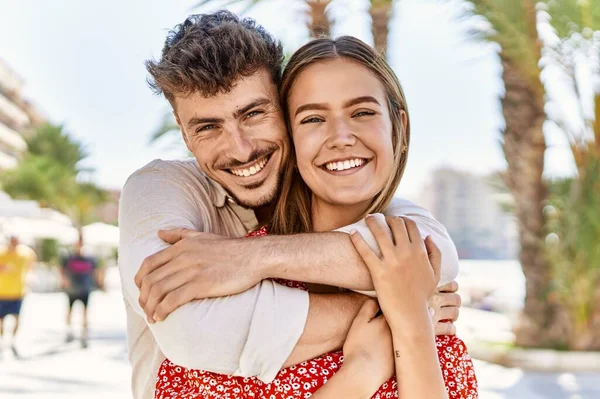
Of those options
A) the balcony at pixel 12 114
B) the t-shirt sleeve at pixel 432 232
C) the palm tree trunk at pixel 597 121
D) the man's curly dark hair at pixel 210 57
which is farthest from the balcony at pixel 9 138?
the t-shirt sleeve at pixel 432 232

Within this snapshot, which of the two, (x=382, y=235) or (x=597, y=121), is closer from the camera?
(x=382, y=235)

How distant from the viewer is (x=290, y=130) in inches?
101

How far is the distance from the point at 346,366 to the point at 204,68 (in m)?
1.00

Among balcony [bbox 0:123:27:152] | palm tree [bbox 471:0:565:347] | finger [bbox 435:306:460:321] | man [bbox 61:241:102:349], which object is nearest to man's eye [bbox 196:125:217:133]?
finger [bbox 435:306:460:321]

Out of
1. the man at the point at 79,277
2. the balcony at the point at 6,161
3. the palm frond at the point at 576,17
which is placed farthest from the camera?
the balcony at the point at 6,161

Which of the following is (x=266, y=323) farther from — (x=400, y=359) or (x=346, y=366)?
(x=400, y=359)

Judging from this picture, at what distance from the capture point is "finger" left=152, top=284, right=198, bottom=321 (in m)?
1.90

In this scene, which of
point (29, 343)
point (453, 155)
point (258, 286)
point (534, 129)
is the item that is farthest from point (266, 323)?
point (453, 155)

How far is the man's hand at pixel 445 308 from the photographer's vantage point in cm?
213

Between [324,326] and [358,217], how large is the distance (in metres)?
0.62

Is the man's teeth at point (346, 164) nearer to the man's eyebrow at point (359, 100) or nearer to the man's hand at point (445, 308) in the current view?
the man's eyebrow at point (359, 100)

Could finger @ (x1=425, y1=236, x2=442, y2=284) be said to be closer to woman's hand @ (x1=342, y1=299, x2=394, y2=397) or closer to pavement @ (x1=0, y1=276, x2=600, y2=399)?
woman's hand @ (x1=342, y1=299, x2=394, y2=397)

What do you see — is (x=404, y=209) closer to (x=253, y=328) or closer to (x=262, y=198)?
(x=262, y=198)

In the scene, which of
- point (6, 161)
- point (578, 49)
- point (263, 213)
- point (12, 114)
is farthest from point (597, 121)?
point (12, 114)
